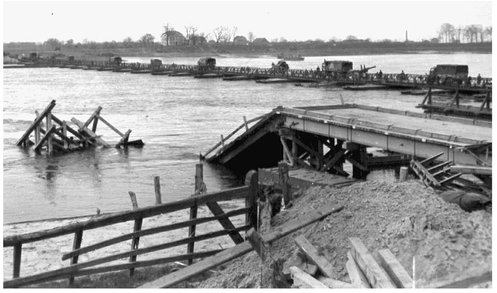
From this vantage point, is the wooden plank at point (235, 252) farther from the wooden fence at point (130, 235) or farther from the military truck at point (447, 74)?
the military truck at point (447, 74)

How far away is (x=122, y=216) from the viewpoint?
13.4 meters

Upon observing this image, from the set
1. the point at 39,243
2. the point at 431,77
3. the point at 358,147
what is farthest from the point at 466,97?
the point at 39,243

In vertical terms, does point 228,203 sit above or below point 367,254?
below

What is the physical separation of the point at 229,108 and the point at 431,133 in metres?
41.1

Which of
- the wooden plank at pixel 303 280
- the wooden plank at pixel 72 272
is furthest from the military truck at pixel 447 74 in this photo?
the wooden plank at pixel 303 280

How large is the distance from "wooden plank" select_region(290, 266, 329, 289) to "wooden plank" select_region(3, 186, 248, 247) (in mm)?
3233

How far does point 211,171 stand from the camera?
3231cm

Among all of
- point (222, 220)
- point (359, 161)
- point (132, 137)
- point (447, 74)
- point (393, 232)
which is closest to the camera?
point (393, 232)

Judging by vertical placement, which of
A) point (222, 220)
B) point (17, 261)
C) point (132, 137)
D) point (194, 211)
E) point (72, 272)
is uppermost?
point (194, 211)

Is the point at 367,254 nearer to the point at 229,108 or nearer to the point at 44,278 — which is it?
the point at 44,278

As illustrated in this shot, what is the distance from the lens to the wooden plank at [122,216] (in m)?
12.4

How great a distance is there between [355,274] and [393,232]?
4.07ft

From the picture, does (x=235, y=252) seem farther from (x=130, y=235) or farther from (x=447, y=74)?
(x=447, y=74)

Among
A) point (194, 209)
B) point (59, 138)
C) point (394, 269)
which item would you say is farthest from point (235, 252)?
point (59, 138)
